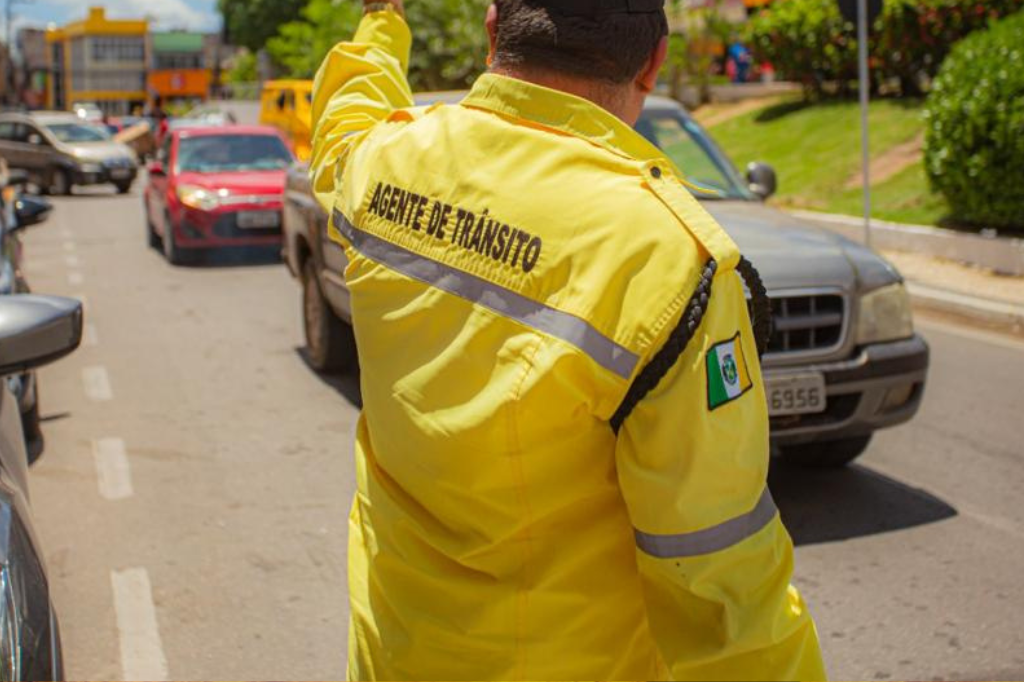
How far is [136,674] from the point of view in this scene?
4414 millimetres

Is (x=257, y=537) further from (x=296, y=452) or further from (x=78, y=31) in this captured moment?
(x=78, y=31)

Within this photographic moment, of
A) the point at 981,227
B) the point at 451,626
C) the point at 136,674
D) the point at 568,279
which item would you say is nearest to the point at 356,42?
the point at 568,279

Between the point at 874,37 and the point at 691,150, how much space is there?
44.0 ft

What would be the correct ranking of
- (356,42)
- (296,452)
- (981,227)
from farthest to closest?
1. (981,227)
2. (296,452)
3. (356,42)

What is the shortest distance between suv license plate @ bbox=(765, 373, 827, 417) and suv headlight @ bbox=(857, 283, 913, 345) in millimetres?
381

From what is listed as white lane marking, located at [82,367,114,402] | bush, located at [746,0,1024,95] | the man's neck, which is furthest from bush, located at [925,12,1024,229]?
the man's neck

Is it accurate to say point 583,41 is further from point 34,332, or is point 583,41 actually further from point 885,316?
point 885,316

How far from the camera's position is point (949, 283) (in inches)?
480

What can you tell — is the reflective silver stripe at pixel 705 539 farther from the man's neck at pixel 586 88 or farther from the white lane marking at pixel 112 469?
the white lane marking at pixel 112 469

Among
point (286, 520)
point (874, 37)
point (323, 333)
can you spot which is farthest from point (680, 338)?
point (874, 37)

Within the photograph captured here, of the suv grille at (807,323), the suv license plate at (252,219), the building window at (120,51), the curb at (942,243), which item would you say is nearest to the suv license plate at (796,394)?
the suv grille at (807,323)

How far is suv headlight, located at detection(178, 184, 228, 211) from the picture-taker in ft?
49.4

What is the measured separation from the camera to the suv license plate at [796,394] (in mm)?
5660

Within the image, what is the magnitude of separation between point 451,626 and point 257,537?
→ 4044 millimetres
